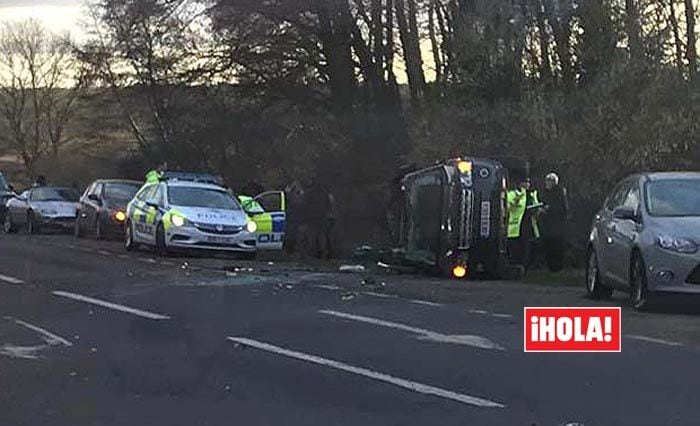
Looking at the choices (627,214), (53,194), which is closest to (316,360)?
(627,214)

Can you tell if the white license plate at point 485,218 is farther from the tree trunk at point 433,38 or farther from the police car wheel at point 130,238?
the tree trunk at point 433,38

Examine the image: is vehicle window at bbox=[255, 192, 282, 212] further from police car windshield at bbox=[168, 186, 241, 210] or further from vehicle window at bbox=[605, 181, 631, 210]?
vehicle window at bbox=[605, 181, 631, 210]

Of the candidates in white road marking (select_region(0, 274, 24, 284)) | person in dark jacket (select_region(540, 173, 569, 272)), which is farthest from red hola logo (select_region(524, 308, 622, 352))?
white road marking (select_region(0, 274, 24, 284))

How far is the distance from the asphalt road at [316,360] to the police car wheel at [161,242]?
6.73m

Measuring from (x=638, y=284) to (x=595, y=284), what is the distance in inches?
72.9

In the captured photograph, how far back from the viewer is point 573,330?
1238 centimetres

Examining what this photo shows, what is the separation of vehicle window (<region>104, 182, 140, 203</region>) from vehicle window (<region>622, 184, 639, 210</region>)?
17.4 metres

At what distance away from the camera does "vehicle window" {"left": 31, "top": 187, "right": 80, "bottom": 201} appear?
123 ft

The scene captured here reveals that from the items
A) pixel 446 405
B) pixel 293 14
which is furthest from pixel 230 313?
pixel 293 14

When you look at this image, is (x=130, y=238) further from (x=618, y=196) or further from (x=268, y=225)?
(x=618, y=196)

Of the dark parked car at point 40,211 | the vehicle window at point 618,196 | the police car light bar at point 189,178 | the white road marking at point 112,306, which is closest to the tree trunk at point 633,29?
the vehicle window at point 618,196

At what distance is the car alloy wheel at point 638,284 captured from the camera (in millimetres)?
14250

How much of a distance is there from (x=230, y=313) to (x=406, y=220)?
295 inches

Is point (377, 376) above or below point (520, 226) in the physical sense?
below
